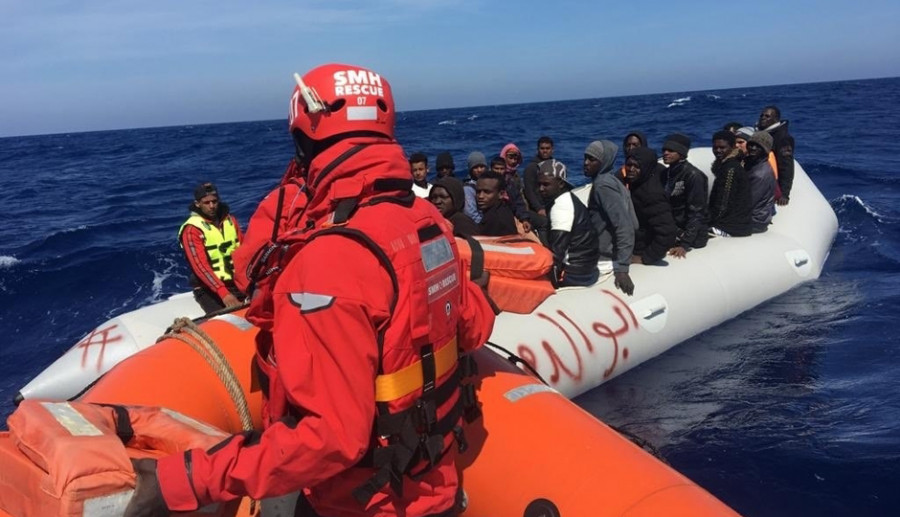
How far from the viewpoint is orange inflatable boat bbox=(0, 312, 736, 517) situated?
7.29ft

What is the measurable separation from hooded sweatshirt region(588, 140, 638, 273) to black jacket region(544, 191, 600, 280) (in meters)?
0.20

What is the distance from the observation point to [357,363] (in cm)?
146

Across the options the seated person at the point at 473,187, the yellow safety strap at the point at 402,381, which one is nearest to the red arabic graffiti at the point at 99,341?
the seated person at the point at 473,187

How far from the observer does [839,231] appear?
31.5 ft

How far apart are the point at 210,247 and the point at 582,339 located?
3.15m

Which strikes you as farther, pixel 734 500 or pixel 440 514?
pixel 734 500

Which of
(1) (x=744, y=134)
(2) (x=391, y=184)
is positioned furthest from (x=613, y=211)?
(2) (x=391, y=184)

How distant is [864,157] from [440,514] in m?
18.1

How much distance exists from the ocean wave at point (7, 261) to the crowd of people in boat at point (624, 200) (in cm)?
675

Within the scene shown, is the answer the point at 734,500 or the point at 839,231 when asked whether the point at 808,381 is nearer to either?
the point at 734,500

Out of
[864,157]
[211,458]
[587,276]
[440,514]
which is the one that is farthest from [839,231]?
[211,458]

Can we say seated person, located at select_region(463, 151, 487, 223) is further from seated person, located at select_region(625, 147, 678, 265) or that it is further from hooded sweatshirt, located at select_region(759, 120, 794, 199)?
hooded sweatshirt, located at select_region(759, 120, 794, 199)

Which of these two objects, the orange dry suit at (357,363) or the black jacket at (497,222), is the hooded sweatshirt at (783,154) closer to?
the black jacket at (497,222)

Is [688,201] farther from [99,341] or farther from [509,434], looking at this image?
[99,341]
